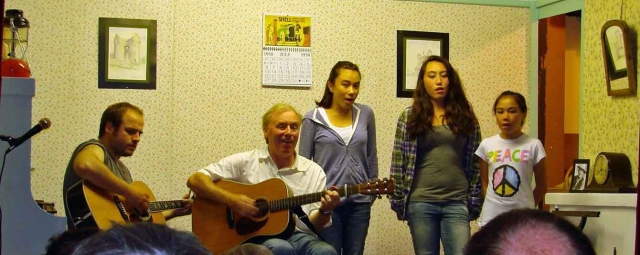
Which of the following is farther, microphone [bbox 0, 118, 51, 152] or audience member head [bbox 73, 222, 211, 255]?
microphone [bbox 0, 118, 51, 152]

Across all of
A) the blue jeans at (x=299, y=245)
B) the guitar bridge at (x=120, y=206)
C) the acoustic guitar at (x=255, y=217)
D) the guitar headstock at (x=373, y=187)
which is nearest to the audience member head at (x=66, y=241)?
the guitar bridge at (x=120, y=206)

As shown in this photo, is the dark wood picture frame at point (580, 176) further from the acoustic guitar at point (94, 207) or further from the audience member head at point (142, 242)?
the audience member head at point (142, 242)

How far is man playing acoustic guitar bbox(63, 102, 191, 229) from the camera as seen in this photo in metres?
2.92

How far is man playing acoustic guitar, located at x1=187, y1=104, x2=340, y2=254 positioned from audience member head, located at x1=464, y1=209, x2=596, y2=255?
2339 millimetres

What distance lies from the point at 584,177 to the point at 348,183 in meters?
1.01

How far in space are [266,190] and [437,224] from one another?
2.35 feet

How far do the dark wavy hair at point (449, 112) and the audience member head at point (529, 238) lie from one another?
2610mm

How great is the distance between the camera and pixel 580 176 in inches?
141

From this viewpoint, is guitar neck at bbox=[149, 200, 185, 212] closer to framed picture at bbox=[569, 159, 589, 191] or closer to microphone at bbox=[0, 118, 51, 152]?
microphone at bbox=[0, 118, 51, 152]

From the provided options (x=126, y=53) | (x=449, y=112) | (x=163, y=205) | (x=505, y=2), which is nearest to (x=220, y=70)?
(x=126, y=53)

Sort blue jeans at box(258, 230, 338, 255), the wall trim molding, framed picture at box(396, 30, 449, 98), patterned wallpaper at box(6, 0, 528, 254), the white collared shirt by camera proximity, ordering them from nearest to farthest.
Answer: blue jeans at box(258, 230, 338, 255) < the white collared shirt < patterned wallpaper at box(6, 0, 528, 254) < framed picture at box(396, 30, 449, 98) < the wall trim molding

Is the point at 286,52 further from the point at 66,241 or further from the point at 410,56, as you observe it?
the point at 66,241

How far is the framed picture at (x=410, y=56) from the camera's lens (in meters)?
4.74

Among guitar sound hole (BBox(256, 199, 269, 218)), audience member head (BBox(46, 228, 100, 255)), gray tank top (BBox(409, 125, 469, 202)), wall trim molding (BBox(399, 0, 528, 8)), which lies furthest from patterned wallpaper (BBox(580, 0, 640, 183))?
audience member head (BBox(46, 228, 100, 255))
